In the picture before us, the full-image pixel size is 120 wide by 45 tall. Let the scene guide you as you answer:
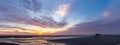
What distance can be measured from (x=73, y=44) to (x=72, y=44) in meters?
0.23

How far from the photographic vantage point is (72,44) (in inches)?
1972

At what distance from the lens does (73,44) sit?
50.2m
